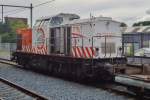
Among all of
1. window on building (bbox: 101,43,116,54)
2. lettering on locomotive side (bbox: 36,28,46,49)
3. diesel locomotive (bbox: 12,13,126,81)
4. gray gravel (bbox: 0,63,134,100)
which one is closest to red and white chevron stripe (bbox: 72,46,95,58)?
diesel locomotive (bbox: 12,13,126,81)

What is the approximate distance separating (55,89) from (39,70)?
7360 millimetres

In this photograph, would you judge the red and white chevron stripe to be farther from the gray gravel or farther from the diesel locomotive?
the gray gravel

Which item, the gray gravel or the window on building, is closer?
the gray gravel

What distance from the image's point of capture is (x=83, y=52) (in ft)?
54.6

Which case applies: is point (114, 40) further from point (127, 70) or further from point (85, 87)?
point (127, 70)

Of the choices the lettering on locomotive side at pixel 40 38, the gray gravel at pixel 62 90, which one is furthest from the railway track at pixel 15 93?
the lettering on locomotive side at pixel 40 38

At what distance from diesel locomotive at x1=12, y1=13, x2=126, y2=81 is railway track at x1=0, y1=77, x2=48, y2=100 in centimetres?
305

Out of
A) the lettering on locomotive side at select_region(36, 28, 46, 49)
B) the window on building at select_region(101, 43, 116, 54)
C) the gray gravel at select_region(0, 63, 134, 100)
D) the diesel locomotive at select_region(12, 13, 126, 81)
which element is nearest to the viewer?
the gray gravel at select_region(0, 63, 134, 100)

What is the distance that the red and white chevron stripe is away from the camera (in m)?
16.2

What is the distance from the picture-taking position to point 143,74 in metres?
12.6

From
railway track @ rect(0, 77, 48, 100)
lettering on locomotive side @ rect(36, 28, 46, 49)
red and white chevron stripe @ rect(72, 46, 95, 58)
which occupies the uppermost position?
lettering on locomotive side @ rect(36, 28, 46, 49)

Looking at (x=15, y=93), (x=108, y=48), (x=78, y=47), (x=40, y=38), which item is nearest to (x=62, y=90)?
(x=15, y=93)

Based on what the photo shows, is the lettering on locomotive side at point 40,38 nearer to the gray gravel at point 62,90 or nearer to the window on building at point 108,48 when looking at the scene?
the gray gravel at point 62,90

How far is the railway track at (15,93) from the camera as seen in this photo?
489 inches
